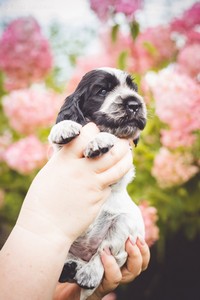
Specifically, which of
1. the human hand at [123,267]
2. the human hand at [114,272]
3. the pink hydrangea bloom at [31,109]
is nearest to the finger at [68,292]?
the human hand at [114,272]

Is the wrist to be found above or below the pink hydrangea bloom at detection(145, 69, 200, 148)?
below

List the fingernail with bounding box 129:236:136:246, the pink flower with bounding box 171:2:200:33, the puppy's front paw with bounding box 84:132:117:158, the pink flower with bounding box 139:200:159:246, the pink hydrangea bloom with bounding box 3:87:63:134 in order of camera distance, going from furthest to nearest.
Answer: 1. the pink hydrangea bloom with bounding box 3:87:63:134
2. the pink flower with bounding box 171:2:200:33
3. the pink flower with bounding box 139:200:159:246
4. the fingernail with bounding box 129:236:136:246
5. the puppy's front paw with bounding box 84:132:117:158

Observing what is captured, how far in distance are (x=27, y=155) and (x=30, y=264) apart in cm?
123

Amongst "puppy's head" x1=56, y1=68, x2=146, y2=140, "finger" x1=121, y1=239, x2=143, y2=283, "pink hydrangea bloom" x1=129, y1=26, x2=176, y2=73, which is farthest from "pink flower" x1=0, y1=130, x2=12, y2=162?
"finger" x1=121, y1=239, x2=143, y2=283

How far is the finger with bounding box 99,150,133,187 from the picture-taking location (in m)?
1.74

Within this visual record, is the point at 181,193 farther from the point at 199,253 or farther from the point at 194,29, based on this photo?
the point at 194,29

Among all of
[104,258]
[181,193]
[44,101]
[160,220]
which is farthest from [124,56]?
[104,258]

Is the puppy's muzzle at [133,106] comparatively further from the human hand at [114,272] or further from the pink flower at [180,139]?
the human hand at [114,272]

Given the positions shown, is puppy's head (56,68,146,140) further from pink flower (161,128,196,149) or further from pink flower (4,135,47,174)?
pink flower (4,135,47,174)

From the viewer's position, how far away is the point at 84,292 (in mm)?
1830

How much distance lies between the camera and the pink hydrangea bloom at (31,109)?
2.79 meters

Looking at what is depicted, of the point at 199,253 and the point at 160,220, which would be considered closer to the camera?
the point at 160,220

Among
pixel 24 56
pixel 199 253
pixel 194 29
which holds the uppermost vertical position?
pixel 24 56

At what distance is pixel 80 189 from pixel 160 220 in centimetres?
126
